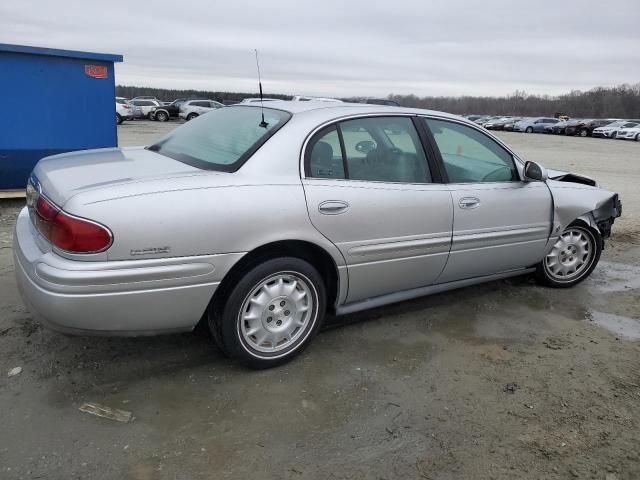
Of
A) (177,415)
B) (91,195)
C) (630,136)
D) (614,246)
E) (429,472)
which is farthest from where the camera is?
(630,136)

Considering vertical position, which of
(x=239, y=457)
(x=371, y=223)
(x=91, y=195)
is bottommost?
(x=239, y=457)

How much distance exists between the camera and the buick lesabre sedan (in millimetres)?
2547

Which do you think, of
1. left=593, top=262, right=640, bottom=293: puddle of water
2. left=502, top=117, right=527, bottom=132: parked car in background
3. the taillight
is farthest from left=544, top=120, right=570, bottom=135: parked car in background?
the taillight

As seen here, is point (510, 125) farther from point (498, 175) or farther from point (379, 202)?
point (379, 202)

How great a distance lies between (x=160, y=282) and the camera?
262cm

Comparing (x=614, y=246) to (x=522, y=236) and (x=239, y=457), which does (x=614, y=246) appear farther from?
(x=239, y=457)

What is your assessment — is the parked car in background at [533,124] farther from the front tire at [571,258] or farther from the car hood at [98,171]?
the car hood at [98,171]

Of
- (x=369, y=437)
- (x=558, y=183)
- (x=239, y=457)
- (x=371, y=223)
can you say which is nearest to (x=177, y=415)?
(x=239, y=457)

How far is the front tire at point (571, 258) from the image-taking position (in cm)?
456

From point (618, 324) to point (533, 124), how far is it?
1740 inches

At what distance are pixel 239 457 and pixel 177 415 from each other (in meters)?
0.46

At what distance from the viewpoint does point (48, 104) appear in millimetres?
6609

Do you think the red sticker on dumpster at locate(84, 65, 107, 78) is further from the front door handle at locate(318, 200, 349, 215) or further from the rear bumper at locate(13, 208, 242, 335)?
the front door handle at locate(318, 200, 349, 215)

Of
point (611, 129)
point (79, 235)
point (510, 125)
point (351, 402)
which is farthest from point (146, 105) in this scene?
point (351, 402)
